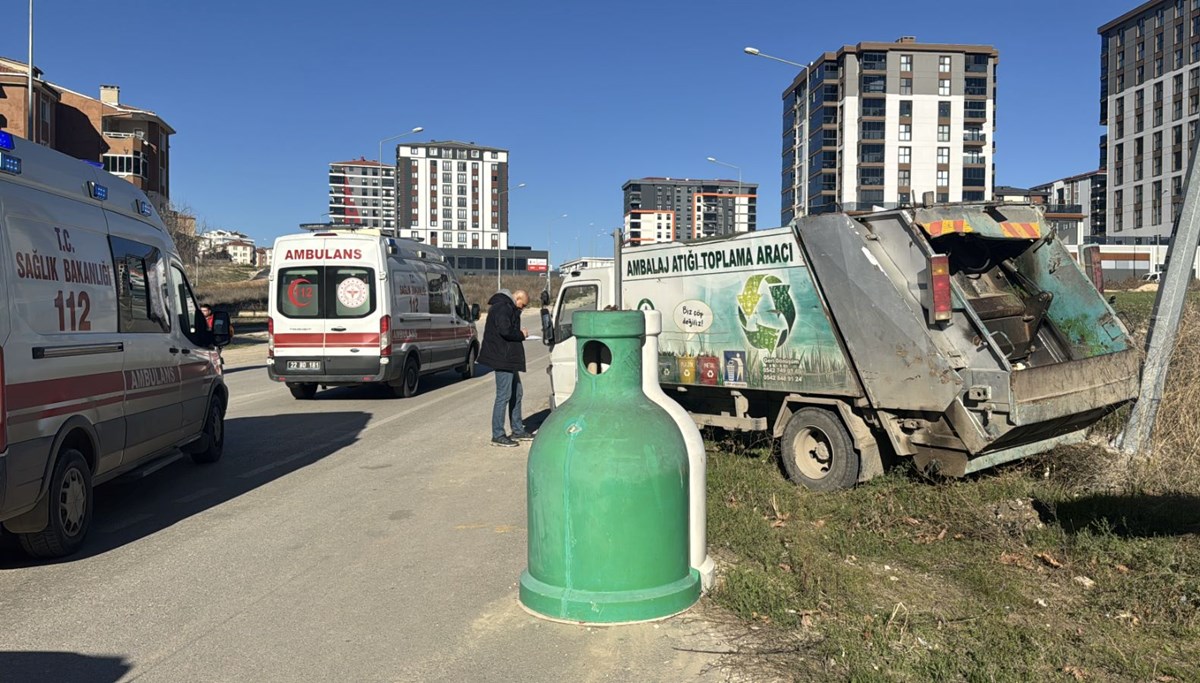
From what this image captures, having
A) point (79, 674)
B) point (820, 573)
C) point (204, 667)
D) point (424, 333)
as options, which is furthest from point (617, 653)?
point (424, 333)

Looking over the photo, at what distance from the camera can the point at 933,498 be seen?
21.4 feet

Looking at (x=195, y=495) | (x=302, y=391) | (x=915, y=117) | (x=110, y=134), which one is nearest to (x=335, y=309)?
(x=302, y=391)

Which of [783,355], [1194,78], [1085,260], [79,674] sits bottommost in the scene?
[79,674]

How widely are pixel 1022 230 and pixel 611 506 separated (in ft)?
16.6

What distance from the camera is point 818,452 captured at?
24.3 ft

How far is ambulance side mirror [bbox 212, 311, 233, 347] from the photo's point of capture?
8.59 meters

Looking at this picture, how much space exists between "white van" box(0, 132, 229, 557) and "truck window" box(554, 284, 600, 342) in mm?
4166

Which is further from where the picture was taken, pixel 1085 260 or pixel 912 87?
pixel 912 87

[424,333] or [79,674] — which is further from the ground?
[424,333]

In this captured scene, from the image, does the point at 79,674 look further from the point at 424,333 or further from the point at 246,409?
the point at 424,333

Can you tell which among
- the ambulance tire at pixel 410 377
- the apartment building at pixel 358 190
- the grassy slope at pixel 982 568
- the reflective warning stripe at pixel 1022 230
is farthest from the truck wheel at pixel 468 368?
the apartment building at pixel 358 190

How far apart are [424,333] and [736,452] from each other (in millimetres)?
8414

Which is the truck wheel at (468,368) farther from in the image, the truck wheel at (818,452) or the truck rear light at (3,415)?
the truck rear light at (3,415)

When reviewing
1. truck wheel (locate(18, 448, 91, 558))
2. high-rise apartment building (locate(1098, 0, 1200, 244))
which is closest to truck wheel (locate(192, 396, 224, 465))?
truck wheel (locate(18, 448, 91, 558))
